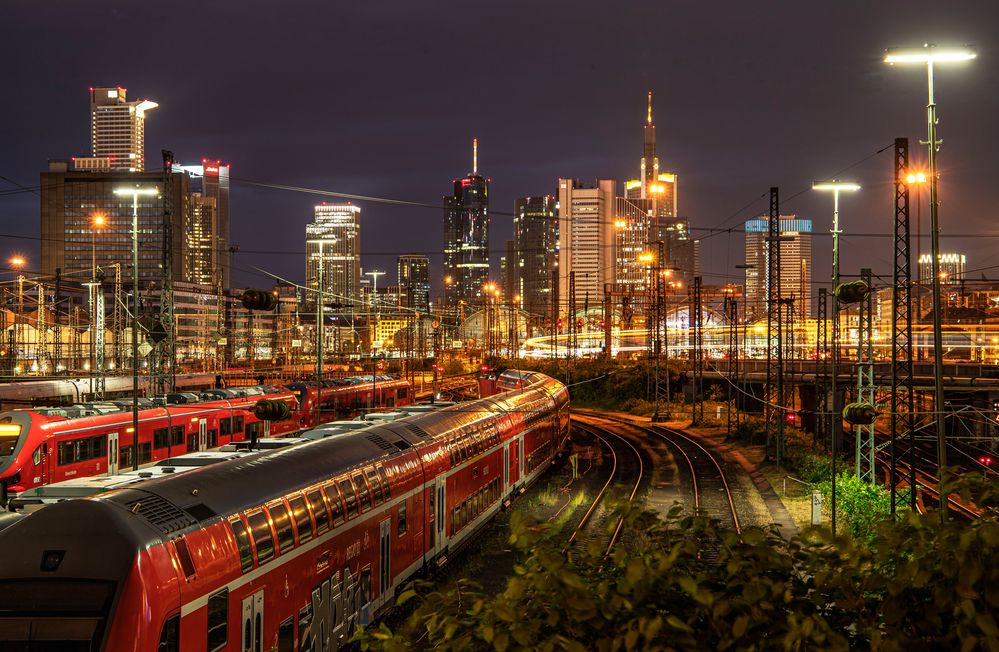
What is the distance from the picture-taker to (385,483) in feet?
49.4

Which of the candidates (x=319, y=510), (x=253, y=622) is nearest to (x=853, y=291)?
(x=319, y=510)

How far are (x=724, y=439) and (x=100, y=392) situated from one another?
108 feet

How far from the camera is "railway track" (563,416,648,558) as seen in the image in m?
24.8

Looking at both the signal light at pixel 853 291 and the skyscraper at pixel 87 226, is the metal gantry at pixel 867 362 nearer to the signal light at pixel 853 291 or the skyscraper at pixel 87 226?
the signal light at pixel 853 291

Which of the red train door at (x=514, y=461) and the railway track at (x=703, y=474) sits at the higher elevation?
the red train door at (x=514, y=461)

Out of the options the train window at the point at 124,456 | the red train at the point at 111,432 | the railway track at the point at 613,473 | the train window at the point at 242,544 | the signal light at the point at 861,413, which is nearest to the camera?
the train window at the point at 242,544

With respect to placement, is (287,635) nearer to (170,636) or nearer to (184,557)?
(184,557)

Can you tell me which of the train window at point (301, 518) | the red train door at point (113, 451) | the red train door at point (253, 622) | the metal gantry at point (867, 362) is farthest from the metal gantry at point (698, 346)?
the red train door at point (253, 622)

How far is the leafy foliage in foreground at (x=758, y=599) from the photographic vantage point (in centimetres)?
387

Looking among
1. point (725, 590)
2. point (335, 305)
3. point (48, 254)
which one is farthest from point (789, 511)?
point (48, 254)

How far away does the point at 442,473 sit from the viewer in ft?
61.3

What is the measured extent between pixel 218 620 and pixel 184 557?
0.93 metres

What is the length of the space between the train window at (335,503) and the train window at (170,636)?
429 centimetres

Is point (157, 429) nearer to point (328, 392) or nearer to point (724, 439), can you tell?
point (328, 392)
